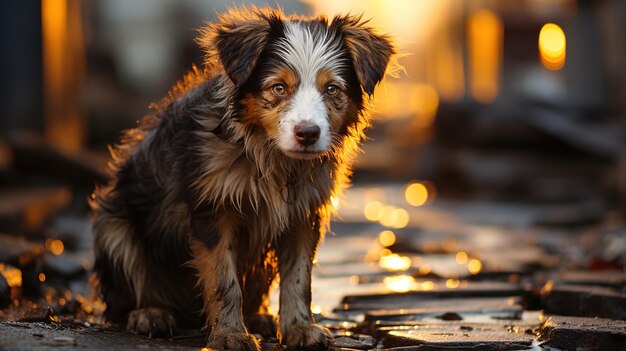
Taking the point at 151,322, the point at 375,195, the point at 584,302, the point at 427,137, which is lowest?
the point at 151,322

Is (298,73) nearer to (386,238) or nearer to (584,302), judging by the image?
(584,302)

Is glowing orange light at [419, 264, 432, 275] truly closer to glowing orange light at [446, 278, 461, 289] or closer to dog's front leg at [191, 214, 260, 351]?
glowing orange light at [446, 278, 461, 289]

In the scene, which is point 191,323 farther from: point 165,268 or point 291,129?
point 291,129

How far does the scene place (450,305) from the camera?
221 inches

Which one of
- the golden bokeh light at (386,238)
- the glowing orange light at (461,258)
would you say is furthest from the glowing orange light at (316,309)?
the golden bokeh light at (386,238)

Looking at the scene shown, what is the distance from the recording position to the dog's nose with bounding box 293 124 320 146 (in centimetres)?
424

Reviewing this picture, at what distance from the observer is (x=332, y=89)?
4.54 meters

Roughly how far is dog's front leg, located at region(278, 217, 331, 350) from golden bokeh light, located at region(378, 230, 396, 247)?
13.7 feet

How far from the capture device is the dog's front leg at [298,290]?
441cm

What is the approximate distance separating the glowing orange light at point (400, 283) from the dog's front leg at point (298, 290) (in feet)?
4.73

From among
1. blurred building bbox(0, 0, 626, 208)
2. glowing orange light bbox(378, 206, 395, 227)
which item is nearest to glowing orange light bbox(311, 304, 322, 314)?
blurred building bbox(0, 0, 626, 208)

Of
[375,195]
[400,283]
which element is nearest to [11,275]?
[400,283]

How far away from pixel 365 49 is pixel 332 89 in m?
0.32

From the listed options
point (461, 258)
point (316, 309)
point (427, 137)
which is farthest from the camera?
point (427, 137)
